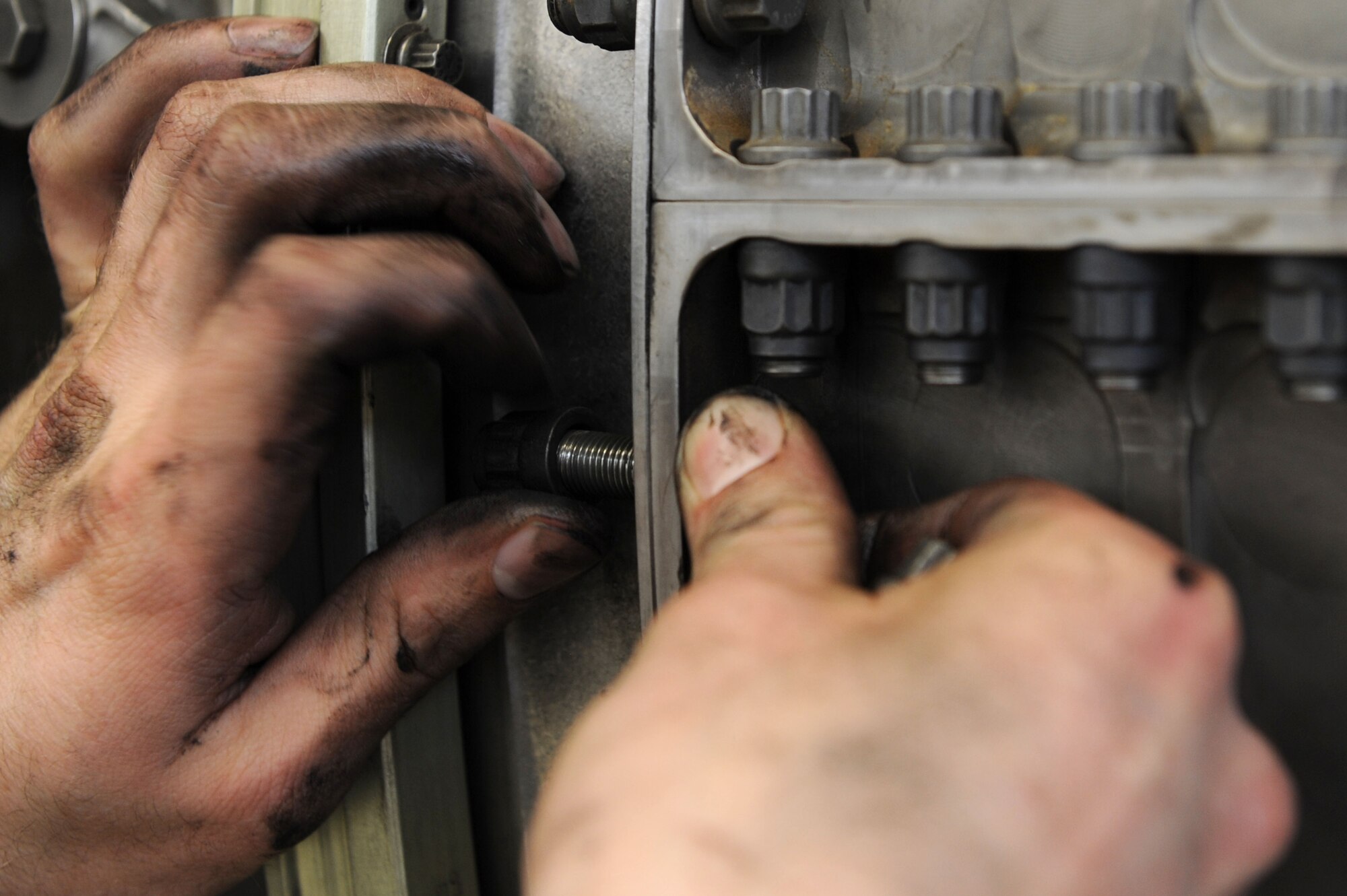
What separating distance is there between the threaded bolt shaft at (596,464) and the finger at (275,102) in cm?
20

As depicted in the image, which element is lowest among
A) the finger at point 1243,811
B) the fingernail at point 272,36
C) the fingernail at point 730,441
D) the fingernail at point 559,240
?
the finger at point 1243,811

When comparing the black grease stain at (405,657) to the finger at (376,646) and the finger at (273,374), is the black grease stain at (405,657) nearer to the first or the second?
the finger at (376,646)

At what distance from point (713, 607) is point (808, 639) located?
5 cm

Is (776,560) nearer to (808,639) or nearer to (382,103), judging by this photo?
(808,639)

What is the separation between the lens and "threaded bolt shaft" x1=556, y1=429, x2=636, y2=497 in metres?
0.77

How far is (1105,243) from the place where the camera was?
483 mm

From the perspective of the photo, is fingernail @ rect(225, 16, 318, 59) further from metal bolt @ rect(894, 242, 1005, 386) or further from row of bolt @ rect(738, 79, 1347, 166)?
metal bolt @ rect(894, 242, 1005, 386)

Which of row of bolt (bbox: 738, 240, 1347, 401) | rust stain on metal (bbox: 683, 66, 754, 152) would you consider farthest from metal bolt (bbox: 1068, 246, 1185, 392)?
rust stain on metal (bbox: 683, 66, 754, 152)

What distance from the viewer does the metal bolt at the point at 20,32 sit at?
45.0 inches

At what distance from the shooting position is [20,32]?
1.14 m

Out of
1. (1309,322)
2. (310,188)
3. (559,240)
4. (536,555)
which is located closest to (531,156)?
(559,240)

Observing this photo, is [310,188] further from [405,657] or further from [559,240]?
[405,657]

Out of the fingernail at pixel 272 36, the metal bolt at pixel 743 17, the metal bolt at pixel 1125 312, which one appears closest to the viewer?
the metal bolt at pixel 1125 312

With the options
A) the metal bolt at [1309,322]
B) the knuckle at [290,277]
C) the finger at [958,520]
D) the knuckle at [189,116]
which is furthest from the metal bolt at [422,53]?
the metal bolt at [1309,322]
